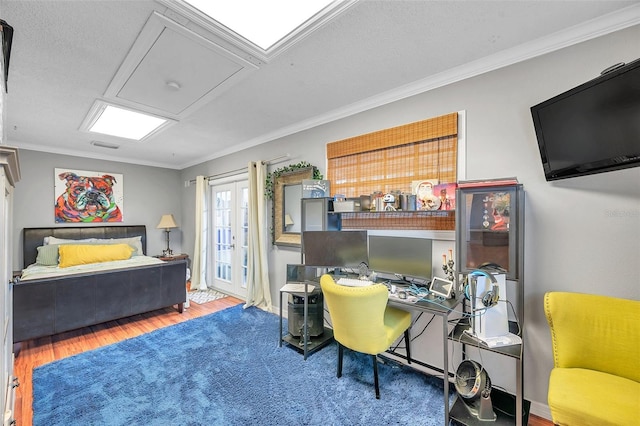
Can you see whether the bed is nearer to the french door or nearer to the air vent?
the french door

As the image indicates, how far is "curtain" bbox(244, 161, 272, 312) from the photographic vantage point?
3.73m

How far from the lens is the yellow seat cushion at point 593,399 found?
1.21 meters

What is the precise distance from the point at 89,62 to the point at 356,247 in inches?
101

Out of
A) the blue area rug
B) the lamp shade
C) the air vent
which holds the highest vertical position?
the air vent

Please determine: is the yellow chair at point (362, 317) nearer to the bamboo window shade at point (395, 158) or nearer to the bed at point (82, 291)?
the bamboo window shade at point (395, 158)

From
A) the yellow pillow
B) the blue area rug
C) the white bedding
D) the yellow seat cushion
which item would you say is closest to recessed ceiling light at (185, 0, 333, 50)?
the yellow seat cushion

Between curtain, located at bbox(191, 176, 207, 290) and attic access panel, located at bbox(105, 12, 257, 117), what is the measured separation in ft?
7.65

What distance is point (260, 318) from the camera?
3482mm

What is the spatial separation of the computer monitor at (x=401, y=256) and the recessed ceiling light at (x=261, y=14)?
1747mm

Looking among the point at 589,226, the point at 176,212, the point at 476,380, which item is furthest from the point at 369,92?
the point at 176,212

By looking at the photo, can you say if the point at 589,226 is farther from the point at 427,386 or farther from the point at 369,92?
the point at 369,92

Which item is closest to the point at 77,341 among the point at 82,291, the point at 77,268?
the point at 82,291

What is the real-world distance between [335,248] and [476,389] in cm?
146

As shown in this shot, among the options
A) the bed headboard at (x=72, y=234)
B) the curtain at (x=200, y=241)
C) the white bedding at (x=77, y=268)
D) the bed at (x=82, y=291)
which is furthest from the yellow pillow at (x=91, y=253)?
the curtain at (x=200, y=241)
